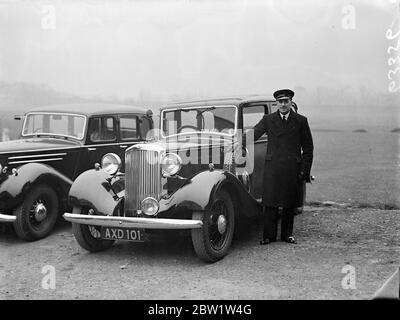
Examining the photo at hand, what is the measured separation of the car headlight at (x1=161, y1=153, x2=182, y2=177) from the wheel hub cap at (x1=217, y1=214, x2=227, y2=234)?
0.58m

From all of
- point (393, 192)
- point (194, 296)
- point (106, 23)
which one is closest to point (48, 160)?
point (106, 23)

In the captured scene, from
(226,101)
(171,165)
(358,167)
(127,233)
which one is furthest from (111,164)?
(358,167)

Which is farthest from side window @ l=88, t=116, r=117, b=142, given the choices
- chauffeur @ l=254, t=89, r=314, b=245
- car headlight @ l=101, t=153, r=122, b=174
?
chauffeur @ l=254, t=89, r=314, b=245

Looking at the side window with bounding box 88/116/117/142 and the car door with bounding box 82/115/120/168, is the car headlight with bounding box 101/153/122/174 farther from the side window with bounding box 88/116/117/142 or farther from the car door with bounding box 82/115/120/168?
the side window with bounding box 88/116/117/142

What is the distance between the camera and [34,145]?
5.15 metres

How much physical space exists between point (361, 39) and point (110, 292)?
4.11 meters

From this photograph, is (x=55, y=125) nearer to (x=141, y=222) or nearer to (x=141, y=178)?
(x=141, y=178)

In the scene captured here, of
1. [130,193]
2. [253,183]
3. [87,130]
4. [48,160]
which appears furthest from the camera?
[87,130]

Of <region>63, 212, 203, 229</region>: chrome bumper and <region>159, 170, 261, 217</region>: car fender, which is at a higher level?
<region>159, 170, 261, 217</region>: car fender

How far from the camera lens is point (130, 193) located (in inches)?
156

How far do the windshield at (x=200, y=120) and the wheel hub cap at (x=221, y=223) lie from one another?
1.04 meters

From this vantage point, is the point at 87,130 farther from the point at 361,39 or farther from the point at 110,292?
the point at 361,39

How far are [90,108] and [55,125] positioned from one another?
497mm

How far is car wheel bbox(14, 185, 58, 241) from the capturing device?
460 cm
